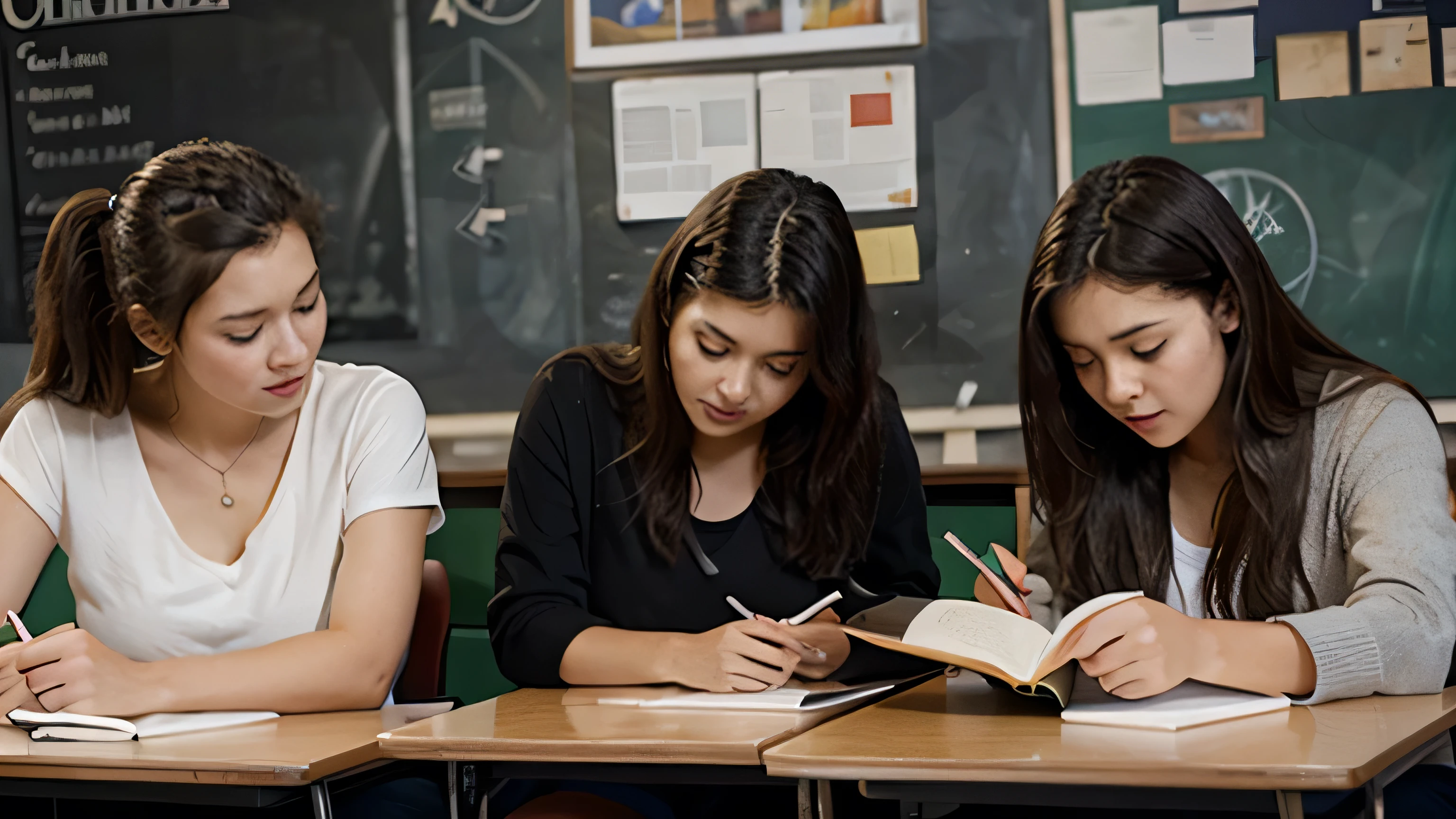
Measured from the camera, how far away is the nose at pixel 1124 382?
1.44 metres

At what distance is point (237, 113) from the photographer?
123 inches

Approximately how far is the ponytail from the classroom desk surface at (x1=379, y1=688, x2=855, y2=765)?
2.50ft

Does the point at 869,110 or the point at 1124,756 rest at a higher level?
the point at 869,110

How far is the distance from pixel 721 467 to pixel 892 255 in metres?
1.11

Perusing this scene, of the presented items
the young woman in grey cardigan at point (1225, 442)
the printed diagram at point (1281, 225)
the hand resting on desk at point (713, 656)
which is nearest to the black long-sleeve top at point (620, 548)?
the hand resting on desk at point (713, 656)

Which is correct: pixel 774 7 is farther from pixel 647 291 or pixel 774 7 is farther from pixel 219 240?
pixel 219 240

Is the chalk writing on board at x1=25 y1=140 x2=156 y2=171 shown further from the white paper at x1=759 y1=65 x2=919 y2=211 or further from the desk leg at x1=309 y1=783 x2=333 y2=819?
the desk leg at x1=309 y1=783 x2=333 y2=819

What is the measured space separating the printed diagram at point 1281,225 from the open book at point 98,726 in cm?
217

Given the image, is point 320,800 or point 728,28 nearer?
point 320,800

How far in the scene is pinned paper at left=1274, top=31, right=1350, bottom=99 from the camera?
249 centimetres

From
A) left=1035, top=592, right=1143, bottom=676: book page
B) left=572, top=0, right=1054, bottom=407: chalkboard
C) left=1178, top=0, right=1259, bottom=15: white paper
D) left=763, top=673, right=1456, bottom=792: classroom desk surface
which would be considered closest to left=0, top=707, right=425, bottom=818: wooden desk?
left=763, top=673, right=1456, bottom=792: classroom desk surface

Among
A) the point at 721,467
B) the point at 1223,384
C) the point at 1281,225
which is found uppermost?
the point at 1281,225

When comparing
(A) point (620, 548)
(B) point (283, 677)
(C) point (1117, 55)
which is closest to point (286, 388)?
(B) point (283, 677)

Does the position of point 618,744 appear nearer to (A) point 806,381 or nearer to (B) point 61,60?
(A) point 806,381
